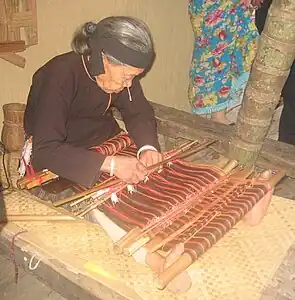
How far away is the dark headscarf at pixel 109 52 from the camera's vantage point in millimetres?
2521

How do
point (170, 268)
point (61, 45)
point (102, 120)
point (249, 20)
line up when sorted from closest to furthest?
1. point (170, 268)
2. point (102, 120)
3. point (61, 45)
4. point (249, 20)

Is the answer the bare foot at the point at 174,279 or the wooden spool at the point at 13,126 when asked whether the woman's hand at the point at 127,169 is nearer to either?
the bare foot at the point at 174,279

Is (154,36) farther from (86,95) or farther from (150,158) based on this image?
(150,158)

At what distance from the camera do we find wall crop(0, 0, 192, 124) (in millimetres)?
3658

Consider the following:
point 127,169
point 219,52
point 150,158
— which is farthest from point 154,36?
point 127,169

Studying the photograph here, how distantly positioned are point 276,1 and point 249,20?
2116mm

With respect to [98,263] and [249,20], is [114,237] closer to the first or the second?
[98,263]

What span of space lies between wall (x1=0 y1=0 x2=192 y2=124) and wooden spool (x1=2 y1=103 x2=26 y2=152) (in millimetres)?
173

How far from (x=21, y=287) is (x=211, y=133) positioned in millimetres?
1841

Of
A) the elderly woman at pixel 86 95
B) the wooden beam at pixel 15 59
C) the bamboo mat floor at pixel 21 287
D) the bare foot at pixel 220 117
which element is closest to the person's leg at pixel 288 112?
the bare foot at pixel 220 117

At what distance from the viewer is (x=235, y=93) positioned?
16.5 feet

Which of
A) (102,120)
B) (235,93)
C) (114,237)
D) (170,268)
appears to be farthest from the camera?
(235,93)

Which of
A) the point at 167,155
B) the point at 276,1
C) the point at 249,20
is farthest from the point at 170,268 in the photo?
the point at 249,20

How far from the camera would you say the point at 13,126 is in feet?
11.4
